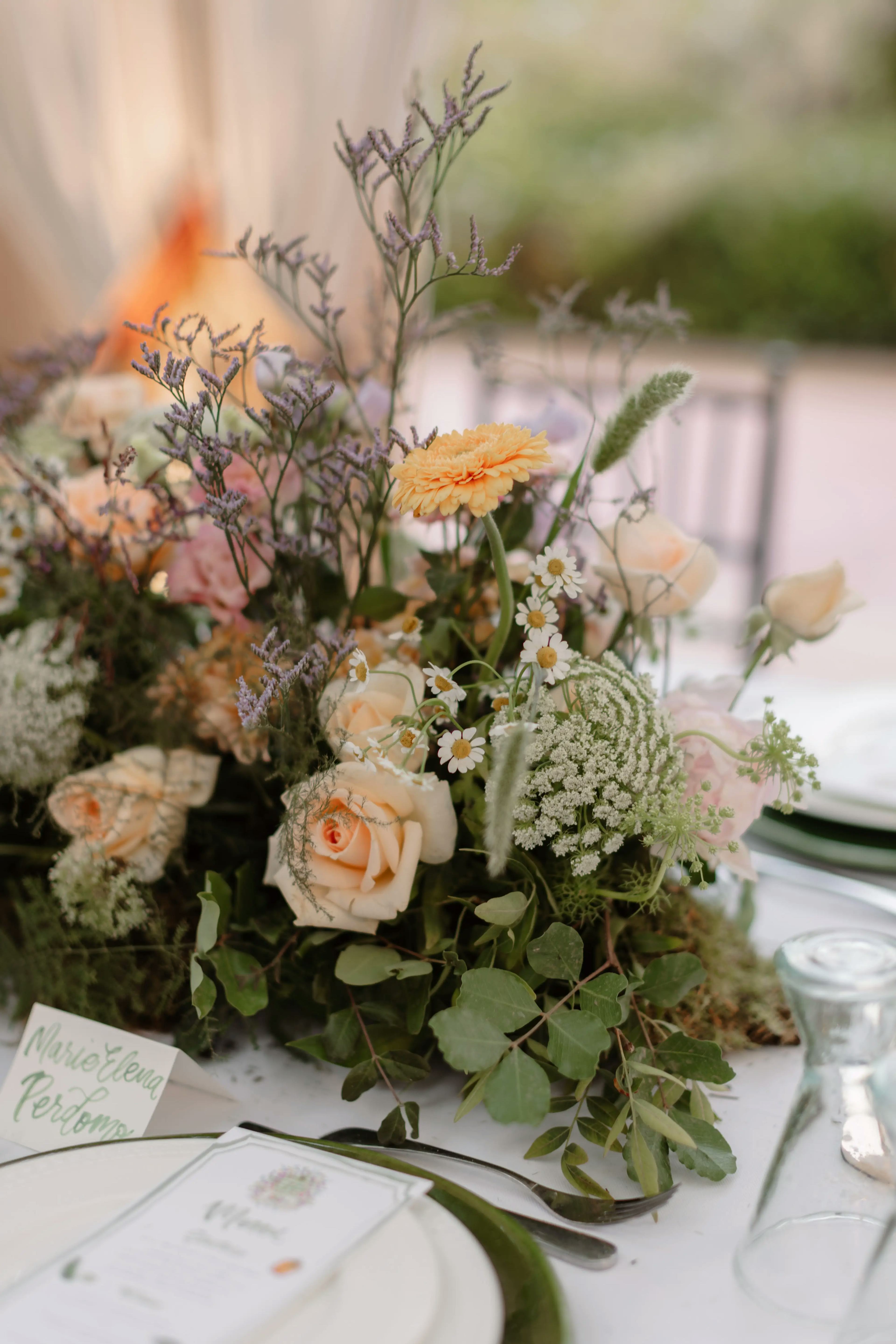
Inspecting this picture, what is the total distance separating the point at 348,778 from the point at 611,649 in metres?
0.24

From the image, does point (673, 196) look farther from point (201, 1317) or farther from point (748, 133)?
point (201, 1317)

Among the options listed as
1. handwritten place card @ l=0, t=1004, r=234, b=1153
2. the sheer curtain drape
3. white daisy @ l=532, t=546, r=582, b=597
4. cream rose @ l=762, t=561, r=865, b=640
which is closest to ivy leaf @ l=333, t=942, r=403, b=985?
handwritten place card @ l=0, t=1004, r=234, b=1153

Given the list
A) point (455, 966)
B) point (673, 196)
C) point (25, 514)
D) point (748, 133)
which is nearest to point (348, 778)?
point (455, 966)

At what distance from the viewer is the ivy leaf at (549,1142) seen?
0.54 meters

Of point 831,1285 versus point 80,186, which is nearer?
point 831,1285

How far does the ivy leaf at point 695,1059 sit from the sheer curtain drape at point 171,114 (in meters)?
2.10

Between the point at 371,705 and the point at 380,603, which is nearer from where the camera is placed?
the point at 371,705

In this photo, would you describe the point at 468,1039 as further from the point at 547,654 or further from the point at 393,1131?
the point at 547,654

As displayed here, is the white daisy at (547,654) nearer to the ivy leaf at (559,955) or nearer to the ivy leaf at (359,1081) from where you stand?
the ivy leaf at (559,955)

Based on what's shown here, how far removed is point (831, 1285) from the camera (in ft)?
1.47

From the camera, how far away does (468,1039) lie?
52cm

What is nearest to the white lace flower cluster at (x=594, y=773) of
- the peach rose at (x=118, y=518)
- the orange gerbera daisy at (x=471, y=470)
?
the orange gerbera daisy at (x=471, y=470)

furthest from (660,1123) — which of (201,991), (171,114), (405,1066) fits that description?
(171,114)

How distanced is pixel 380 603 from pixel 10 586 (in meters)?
0.33
